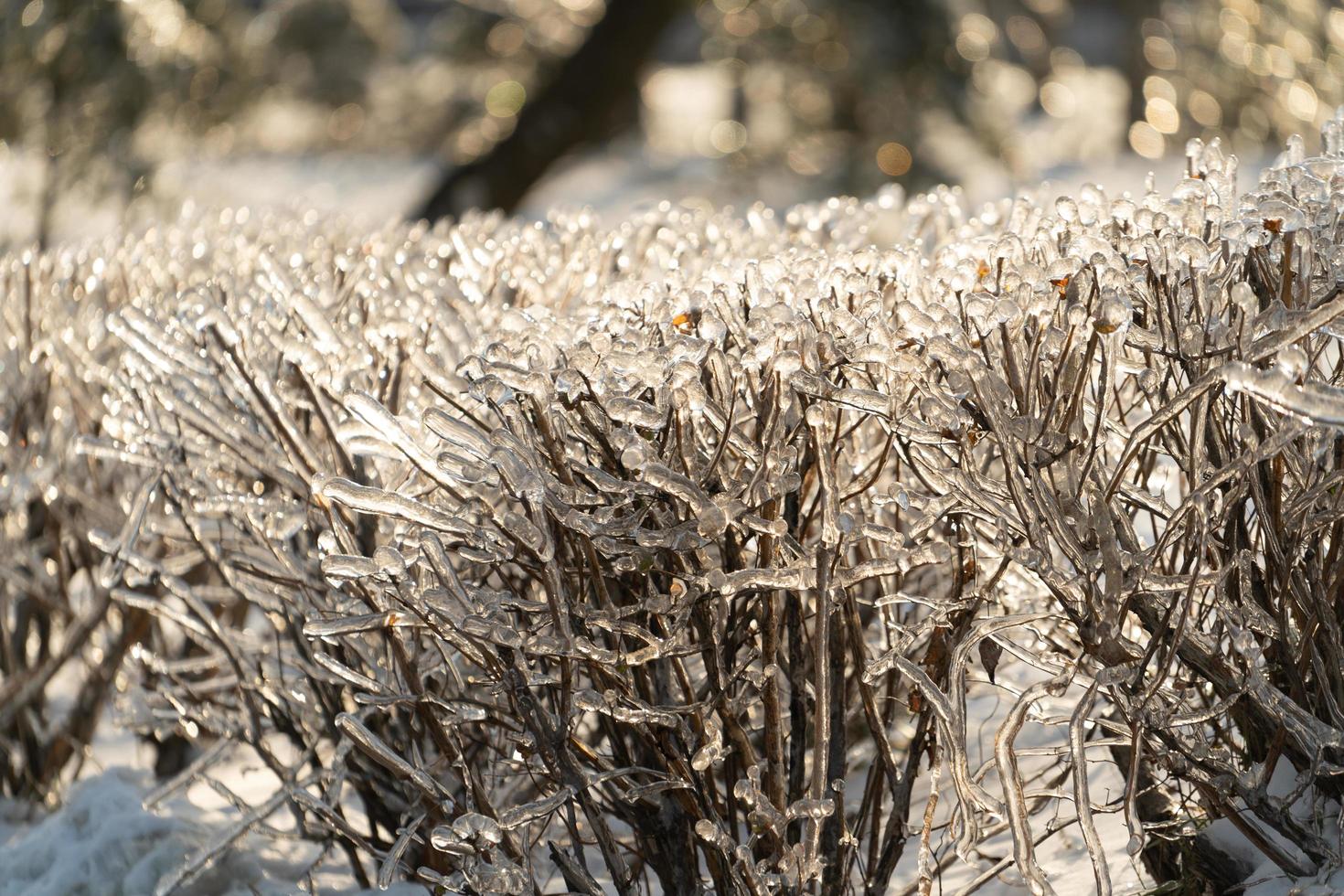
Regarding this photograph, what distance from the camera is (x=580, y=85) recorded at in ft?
35.8

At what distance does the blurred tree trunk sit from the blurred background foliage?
2 cm

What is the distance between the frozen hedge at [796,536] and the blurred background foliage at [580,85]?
836 cm

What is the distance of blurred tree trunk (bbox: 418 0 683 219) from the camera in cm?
1084

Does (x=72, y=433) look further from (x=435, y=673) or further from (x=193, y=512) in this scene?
(x=435, y=673)

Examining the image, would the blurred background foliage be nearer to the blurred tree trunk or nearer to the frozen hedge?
the blurred tree trunk

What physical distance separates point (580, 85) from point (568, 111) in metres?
0.24

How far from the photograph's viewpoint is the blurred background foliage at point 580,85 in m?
10.8

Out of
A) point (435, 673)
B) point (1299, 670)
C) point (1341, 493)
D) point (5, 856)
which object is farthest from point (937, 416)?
point (5, 856)

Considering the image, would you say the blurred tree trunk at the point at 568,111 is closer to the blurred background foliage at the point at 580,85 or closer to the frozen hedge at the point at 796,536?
the blurred background foliage at the point at 580,85

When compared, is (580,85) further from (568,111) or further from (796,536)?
(796,536)

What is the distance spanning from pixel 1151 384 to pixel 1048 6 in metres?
16.3

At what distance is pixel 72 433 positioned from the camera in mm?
3654

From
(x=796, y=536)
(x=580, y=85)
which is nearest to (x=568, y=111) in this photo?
(x=580, y=85)

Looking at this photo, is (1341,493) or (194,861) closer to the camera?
(1341,493)
